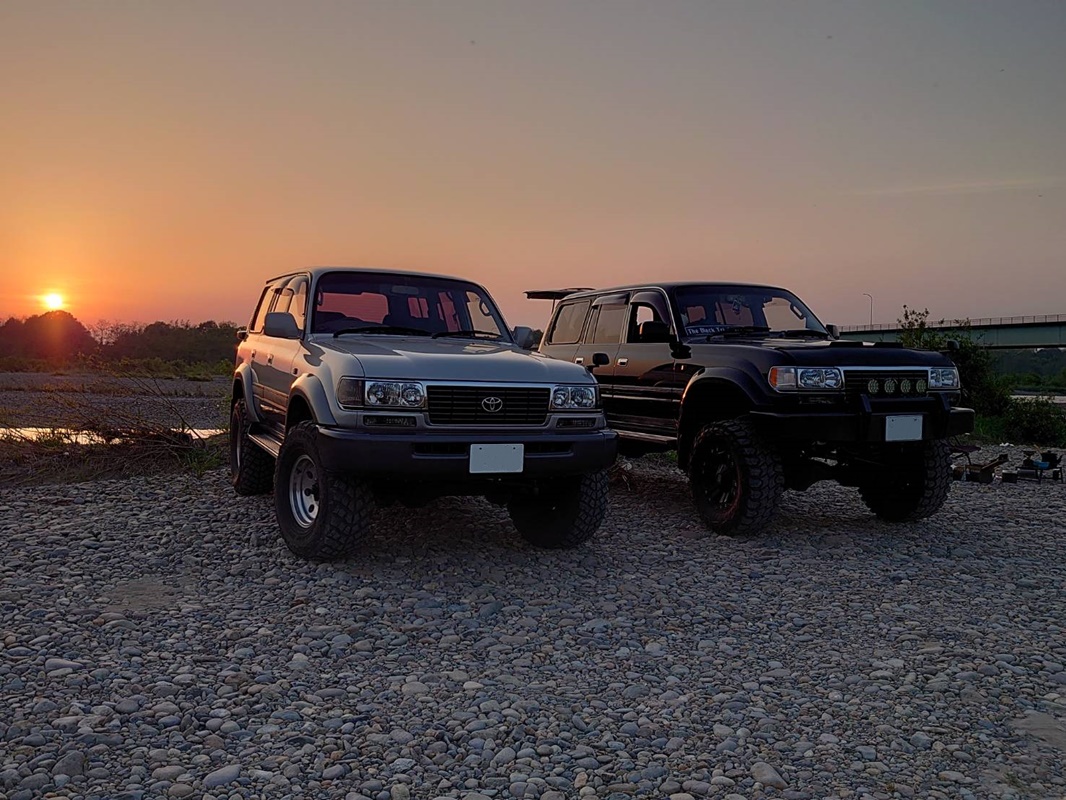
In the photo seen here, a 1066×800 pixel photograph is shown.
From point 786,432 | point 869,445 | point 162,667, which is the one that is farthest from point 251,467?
point 869,445

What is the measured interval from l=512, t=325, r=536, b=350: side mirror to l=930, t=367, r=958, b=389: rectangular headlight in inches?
126

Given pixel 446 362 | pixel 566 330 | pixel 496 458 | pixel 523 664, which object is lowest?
pixel 523 664

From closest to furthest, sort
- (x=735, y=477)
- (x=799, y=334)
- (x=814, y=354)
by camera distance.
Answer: (x=814, y=354), (x=735, y=477), (x=799, y=334)

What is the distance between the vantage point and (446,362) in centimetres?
553

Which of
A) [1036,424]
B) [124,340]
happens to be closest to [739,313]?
[1036,424]

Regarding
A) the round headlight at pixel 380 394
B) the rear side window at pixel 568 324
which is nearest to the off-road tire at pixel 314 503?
the round headlight at pixel 380 394

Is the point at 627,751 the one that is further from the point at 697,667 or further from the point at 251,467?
the point at 251,467

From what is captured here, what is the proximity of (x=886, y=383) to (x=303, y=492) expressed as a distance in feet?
14.5

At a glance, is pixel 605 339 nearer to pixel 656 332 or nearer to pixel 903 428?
pixel 656 332

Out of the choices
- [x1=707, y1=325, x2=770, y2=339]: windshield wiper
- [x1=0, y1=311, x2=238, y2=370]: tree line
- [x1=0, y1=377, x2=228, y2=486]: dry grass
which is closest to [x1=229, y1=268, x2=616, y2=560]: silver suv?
[x1=707, y1=325, x2=770, y2=339]: windshield wiper

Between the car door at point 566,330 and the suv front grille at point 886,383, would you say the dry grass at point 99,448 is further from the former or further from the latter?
the suv front grille at point 886,383

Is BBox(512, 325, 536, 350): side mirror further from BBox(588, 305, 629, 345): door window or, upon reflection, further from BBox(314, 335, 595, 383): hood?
BBox(588, 305, 629, 345): door window

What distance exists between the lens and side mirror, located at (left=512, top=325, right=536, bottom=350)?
22.5 feet

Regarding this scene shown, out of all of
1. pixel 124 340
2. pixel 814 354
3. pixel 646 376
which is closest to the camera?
pixel 814 354
